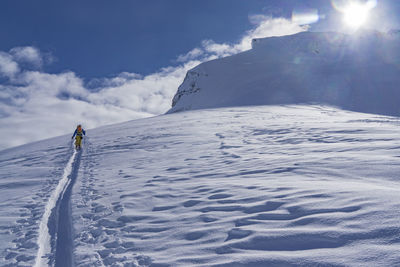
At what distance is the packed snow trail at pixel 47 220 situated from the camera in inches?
200

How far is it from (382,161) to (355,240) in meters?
4.64

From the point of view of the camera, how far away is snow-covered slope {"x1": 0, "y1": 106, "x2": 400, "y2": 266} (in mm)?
4504

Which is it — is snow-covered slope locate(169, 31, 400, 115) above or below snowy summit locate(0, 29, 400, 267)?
above

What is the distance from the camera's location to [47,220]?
6.76m

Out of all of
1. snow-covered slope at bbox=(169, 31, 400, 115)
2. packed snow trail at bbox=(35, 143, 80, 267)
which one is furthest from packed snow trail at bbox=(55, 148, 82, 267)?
snow-covered slope at bbox=(169, 31, 400, 115)

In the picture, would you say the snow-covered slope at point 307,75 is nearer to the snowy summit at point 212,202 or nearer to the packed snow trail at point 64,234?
the snowy summit at point 212,202

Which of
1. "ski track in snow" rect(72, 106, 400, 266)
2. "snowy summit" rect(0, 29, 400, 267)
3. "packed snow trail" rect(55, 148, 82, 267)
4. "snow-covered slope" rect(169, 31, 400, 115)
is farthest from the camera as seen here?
"snow-covered slope" rect(169, 31, 400, 115)

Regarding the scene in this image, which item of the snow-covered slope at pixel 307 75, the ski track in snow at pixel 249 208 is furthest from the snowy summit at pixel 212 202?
the snow-covered slope at pixel 307 75

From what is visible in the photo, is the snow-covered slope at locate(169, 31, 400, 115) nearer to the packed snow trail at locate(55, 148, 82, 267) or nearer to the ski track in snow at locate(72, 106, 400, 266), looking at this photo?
the ski track in snow at locate(72, 106, 400, 266)

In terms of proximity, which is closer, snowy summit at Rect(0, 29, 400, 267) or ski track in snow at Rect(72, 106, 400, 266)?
ski track in snow at Rect(72, 106, 400, 266)

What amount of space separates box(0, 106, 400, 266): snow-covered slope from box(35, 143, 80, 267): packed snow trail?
45mm

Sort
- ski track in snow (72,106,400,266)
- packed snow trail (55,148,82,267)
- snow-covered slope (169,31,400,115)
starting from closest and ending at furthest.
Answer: ski track in snow (72,106,400,266), packed snow trail (55,148,82,267), snow-covered slope (169,31,400,115)

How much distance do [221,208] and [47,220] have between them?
3593mm

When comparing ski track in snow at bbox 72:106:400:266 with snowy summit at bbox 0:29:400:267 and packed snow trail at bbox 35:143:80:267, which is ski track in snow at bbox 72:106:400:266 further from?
packed snow trail at bbox 35:143:80:267
